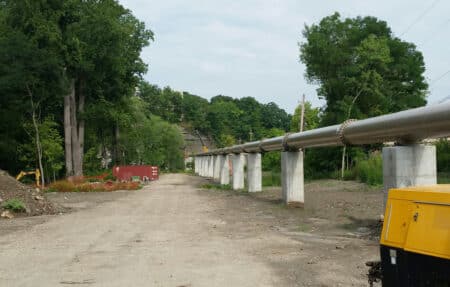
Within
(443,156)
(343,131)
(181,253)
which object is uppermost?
(343,131)

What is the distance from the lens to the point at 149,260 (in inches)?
394

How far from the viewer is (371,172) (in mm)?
32188

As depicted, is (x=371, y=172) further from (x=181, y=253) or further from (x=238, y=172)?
(x=181, y=253)

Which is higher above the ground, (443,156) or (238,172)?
(443,156)

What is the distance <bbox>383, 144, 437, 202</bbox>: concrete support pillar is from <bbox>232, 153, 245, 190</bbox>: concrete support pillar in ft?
78.9

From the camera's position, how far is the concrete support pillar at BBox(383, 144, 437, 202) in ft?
39.9

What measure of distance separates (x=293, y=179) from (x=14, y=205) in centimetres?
1092

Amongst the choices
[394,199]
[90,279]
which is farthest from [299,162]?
[394,199]

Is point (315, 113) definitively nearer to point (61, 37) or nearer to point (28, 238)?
point (61, 37)

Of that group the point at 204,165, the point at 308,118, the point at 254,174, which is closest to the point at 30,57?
the point at 254,174

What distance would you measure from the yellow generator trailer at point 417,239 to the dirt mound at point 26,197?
58.3 feet

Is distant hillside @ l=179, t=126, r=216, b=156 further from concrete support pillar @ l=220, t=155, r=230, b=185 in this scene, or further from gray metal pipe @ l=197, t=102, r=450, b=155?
gray metal pipe @ l=197, t=102, r=450, b=155

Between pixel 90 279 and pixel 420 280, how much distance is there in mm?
5458

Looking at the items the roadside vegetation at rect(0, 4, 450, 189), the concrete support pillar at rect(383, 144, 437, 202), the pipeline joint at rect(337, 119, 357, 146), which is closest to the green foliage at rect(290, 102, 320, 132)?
the roadside vegetation at rect(0, 4, 450, 189)
